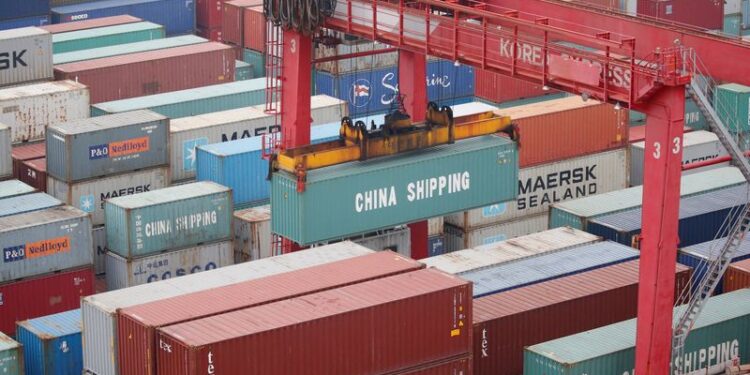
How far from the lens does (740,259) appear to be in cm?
5194

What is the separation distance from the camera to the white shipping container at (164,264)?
5616 cm

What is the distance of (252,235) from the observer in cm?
5741

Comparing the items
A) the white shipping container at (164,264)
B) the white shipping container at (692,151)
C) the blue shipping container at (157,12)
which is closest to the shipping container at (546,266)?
the white shipping container at (164,264)

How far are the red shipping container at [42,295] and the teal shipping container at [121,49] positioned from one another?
1796 cm

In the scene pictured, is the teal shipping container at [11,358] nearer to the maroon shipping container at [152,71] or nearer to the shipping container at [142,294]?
the shipping container at [142,294]

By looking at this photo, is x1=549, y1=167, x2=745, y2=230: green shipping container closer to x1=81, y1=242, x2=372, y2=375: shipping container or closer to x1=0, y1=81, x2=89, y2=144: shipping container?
x1=81, y1=242, x2=372, y2=375: shipping container

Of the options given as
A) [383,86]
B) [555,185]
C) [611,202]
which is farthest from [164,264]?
[383,86]

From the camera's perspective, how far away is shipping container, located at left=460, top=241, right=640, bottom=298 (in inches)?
1943

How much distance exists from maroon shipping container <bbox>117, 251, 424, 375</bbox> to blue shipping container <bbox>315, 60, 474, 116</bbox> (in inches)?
946

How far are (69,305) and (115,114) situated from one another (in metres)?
9.57

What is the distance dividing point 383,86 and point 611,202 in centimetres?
1717

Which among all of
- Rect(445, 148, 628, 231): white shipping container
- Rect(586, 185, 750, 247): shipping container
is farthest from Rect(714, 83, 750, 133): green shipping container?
Rect(586, 185, 750, 247): shipping container

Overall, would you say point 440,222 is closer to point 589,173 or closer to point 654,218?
point 589,173

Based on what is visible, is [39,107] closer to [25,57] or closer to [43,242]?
[25,57]
